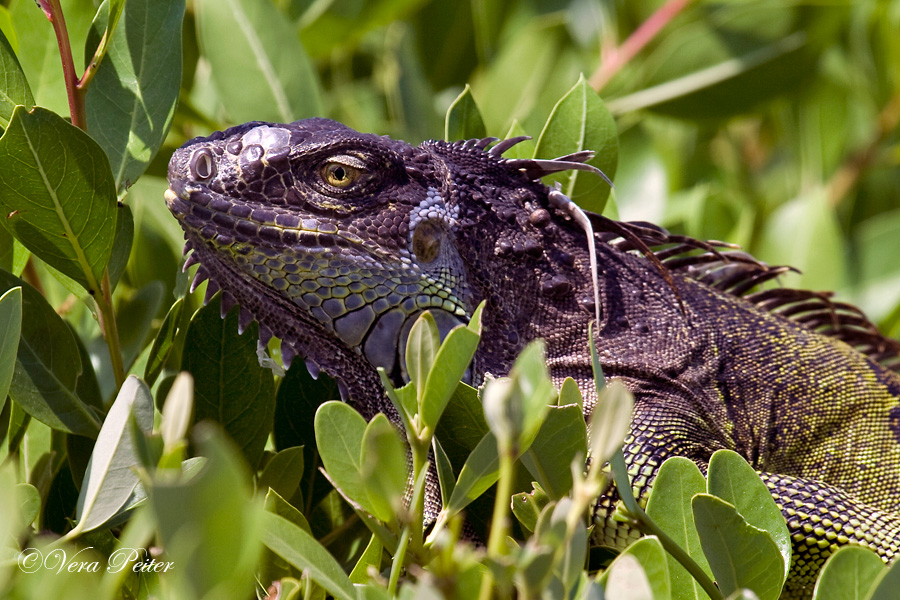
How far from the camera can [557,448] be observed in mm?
2086

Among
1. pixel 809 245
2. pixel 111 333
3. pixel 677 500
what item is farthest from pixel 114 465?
pixel 809 245

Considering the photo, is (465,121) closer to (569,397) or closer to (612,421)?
(569,397)

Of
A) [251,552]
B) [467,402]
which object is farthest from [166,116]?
[251,552]

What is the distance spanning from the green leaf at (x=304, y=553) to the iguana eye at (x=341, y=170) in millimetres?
1618

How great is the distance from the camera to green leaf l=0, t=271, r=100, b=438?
2.44m

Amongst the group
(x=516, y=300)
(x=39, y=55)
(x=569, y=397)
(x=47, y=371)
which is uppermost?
(x=39, y=55)

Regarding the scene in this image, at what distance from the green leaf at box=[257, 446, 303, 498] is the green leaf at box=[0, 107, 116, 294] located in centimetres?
76

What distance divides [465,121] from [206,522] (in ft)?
9.10

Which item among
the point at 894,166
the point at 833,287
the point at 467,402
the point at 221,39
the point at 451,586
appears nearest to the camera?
the point at 451,586

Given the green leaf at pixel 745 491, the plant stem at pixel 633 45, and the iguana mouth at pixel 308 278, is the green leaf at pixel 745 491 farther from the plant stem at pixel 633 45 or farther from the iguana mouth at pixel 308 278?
the plant stem at pixel 633 45

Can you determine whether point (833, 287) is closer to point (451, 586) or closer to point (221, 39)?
point (221, 39)

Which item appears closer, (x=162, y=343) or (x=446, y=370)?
(x=446, y=370)

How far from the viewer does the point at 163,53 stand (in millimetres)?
2807

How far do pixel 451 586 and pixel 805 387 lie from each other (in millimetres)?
2500
